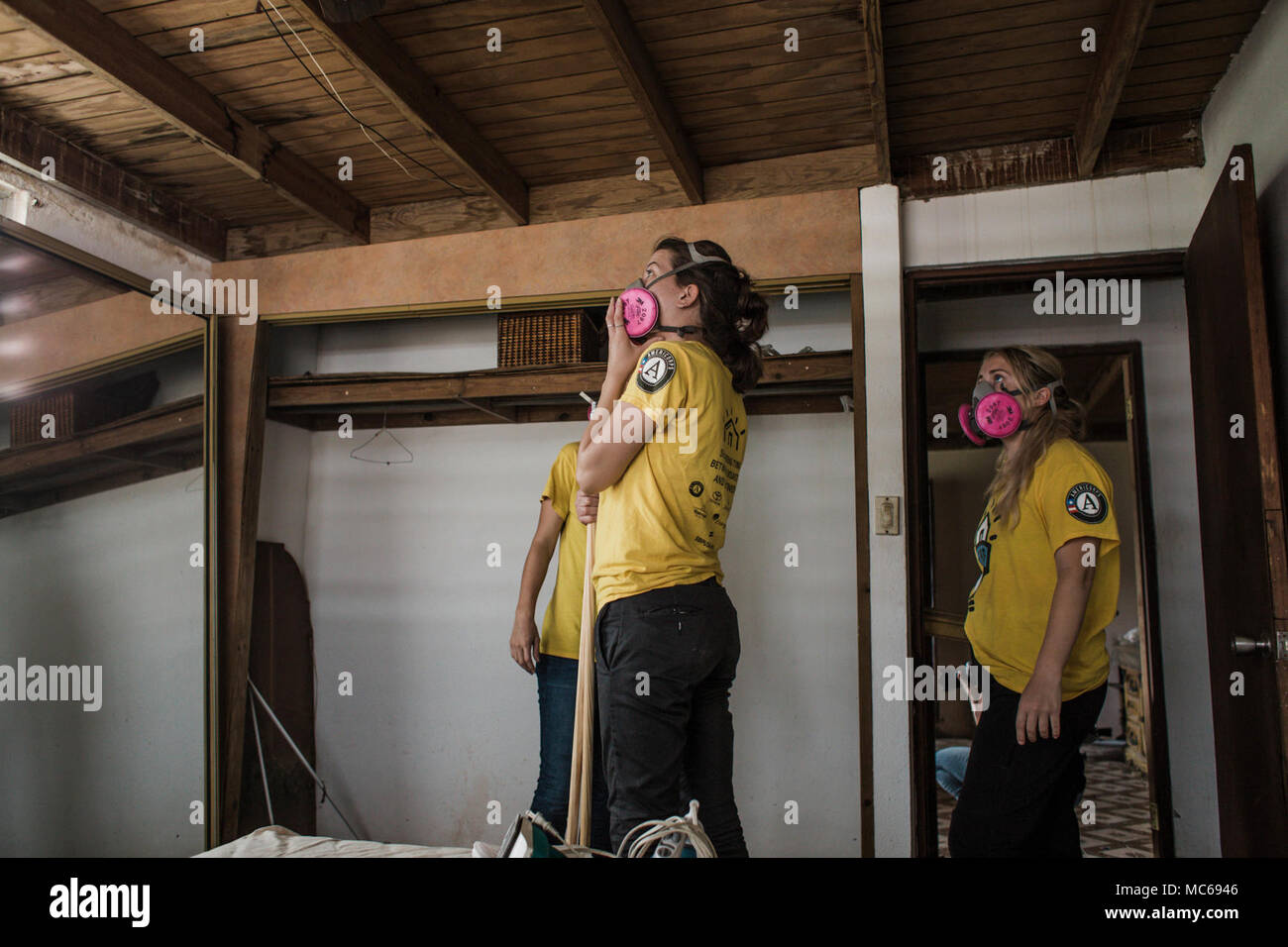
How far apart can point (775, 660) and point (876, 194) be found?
1799 mm

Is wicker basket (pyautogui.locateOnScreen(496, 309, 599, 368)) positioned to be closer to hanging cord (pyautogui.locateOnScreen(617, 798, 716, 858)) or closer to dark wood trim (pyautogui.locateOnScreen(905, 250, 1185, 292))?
dark wood trim (pyautogui.locateOnScreen(905, 250, 1185, 292))

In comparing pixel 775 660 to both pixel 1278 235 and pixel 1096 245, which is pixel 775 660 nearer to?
pixel 1096 245

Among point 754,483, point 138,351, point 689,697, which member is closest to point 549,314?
point 754,483

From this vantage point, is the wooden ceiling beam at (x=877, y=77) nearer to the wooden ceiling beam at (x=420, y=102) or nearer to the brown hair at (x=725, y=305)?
the brown hair at (x=725, y=305)

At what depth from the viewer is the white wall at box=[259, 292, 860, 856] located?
3.43 metres

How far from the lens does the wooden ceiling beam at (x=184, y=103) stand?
7.39ft

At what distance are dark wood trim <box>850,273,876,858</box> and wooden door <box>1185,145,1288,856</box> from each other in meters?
0.99

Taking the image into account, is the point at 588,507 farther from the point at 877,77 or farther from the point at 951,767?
the point at 951,767

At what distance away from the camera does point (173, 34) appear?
8.14ft

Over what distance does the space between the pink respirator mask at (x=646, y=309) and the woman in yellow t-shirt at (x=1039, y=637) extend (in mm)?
894

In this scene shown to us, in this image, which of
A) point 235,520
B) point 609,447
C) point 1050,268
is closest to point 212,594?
point 235,520

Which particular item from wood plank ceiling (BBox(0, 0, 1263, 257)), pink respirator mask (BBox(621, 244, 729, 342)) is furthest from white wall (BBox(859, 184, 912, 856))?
pink respirator mask (BBox(621, 244, 729, 342))

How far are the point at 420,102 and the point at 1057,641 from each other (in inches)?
90.2

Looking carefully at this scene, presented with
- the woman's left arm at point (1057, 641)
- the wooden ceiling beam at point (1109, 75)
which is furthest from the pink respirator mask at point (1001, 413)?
the wooden ceiling beam at point (1109, 75)
